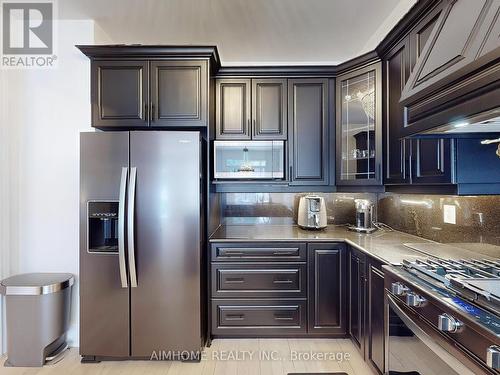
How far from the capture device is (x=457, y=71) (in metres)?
0.95

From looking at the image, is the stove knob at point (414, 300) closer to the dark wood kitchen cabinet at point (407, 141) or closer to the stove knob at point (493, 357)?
the stove knob at point (493, 357)

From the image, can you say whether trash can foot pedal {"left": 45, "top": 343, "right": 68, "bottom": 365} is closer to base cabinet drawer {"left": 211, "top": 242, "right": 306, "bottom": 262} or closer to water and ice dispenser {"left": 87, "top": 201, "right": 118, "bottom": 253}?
water and ice dispenser {"left": 87, "top": 201, "right": 118, "bottom": 253}

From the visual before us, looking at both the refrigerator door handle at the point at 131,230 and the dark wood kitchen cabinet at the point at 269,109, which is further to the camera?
the dark wood kitchen cabinet at the point at 269,109

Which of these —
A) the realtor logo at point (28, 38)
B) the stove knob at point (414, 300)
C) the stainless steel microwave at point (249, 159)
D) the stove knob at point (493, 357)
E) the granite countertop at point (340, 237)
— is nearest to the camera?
the stove knob at point (493, 357)

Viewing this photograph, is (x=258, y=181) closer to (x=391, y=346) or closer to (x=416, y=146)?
(x=416, y=146)

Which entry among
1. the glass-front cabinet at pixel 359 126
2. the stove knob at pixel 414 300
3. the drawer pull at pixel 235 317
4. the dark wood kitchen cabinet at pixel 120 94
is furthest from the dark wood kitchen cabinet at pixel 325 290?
the dark wood kitchen cabinet at pixel 120 94

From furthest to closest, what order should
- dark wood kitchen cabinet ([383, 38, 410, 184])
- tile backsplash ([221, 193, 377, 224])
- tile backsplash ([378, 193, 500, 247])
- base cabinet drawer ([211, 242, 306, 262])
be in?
1. tile backsplash ([221, 193, 377, 224])
2. base cabinet drawer ([211, 242, 306, 262])
3. dark wood kitchen cabinet ([383, 38, 410, 184])
4. tile backsplash ([378, 193, 500, 247])

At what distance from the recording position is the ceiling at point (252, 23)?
2.15 metres

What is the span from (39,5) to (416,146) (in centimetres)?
304

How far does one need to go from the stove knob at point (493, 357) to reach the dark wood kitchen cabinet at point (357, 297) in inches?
45.7

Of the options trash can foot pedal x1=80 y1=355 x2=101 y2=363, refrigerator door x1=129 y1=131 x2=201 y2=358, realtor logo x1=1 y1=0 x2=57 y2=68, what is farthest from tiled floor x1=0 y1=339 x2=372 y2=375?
realtor logo x1=1 y1=0 x2=57 y2=68

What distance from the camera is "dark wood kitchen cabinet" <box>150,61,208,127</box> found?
2.30 metres

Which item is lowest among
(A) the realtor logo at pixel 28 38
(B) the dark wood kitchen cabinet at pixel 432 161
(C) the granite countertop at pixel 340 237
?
(C) the granite countertop at pixel 340 237

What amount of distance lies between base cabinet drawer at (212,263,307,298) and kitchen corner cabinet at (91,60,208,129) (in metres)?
1.28
